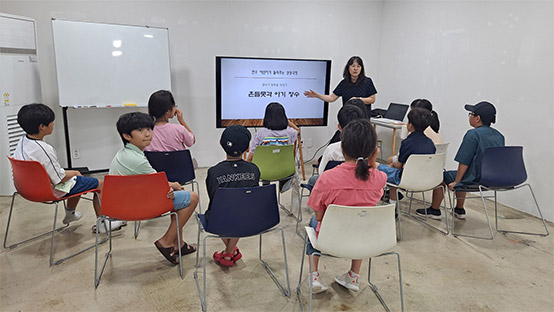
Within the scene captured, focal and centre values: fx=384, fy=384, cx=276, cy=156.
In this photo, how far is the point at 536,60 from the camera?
3.66 meters

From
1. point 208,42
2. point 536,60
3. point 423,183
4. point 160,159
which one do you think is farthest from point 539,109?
point 208,42

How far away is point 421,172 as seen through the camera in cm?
297

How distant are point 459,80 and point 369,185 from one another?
3.21 m

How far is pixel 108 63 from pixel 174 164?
2.17 m

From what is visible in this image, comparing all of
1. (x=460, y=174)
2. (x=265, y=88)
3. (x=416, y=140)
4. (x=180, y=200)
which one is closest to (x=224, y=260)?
(x=180, y=200)

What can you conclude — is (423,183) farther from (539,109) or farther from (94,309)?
(94,309)

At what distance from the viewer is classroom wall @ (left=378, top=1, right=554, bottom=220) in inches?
143

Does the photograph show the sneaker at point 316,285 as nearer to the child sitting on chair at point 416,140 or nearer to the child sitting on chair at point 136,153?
the child sitting on chair at point 136,153

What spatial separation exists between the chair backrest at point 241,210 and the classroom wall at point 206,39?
3284mm

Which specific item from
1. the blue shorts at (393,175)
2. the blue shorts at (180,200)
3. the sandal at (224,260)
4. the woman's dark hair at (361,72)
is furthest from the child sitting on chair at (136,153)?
the woman's dark hair at (361,72)

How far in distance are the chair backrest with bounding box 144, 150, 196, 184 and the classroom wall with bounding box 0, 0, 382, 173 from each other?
2.23 metres

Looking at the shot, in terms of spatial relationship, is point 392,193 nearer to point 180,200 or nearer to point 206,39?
point 180,200

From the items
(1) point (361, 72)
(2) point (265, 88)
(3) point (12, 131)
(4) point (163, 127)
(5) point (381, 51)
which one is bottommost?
(3) point (12, 131)

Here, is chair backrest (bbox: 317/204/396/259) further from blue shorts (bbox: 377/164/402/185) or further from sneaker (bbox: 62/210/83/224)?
sneaker (bbox: 62/210/83/224)
